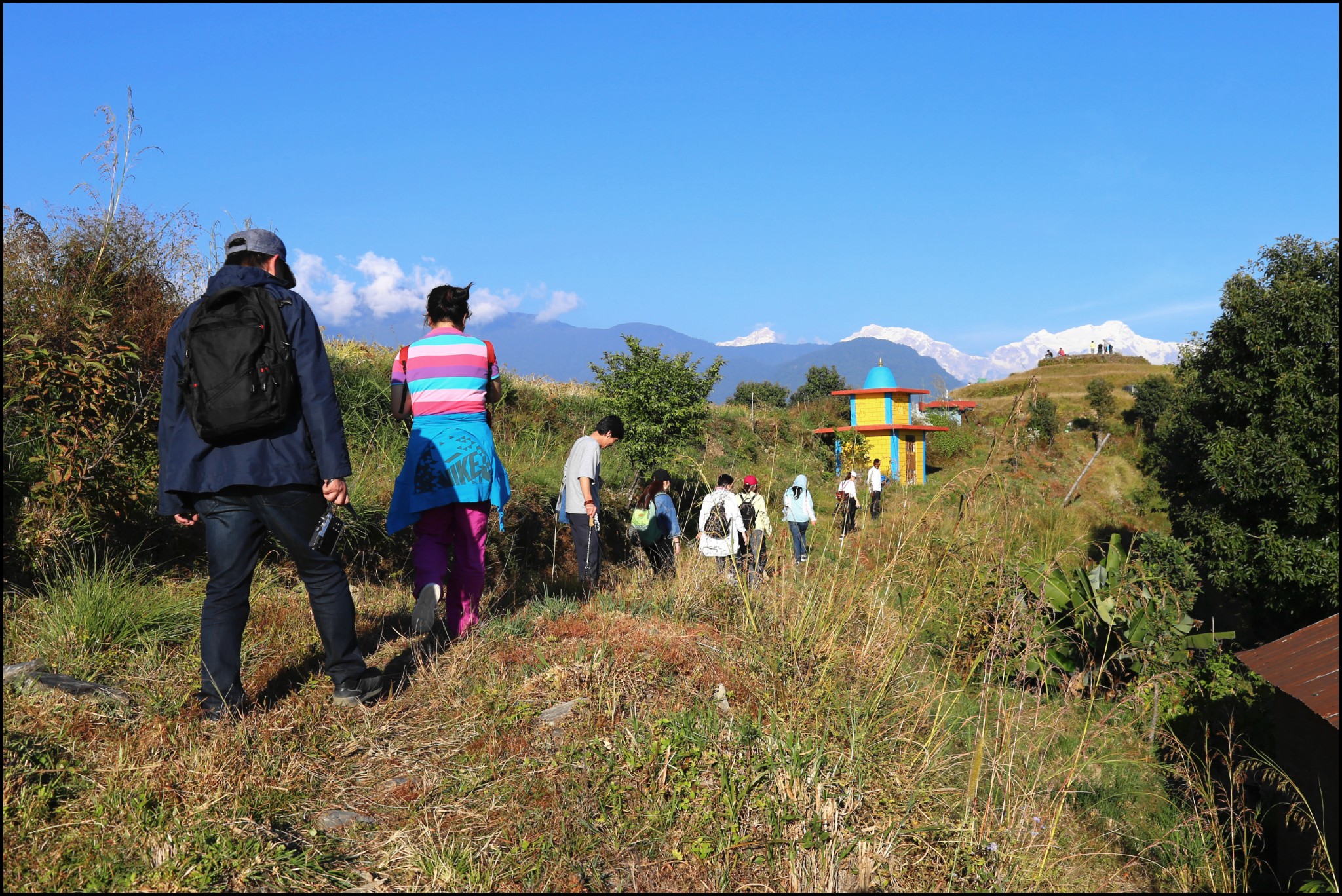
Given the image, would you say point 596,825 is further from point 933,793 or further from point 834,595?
point 834,595

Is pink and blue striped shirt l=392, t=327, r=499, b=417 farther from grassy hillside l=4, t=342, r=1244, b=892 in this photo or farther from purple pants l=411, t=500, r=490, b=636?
grassy hillside l=4, t=342, r=1244, b=892

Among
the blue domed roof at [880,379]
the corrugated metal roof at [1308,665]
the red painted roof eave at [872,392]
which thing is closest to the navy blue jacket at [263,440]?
the corrugated metal roof at [1308,665]

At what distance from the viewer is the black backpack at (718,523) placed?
20.5 feet

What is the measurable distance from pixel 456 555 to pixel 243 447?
145 cm

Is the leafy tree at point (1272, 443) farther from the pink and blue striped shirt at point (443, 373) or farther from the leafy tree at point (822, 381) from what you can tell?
the leafy tree at point (822, 381)

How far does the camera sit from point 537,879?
2.28m

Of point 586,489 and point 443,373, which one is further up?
point 443,373

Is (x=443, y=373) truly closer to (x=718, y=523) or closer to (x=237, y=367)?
(x=237, y=367)

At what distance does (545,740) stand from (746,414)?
22279 mm

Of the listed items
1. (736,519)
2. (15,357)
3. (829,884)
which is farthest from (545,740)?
(15,357)

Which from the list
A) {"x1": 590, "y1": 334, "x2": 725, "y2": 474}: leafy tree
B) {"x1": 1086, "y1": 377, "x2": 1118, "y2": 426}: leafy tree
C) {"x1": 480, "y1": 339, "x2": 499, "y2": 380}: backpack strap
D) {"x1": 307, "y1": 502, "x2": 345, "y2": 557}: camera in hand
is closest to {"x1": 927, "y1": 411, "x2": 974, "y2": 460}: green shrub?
{"x1": 1086, "y1": 377, "x2": 1118, "y2": 426}: leafy tree

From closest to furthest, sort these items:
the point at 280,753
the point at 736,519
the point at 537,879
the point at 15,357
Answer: the point at 537,879, the point at 280,753, the point at 15,357, the point at 736,519

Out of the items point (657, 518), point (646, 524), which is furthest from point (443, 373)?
point (657, 518)

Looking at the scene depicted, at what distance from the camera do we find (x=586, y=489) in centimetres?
590
